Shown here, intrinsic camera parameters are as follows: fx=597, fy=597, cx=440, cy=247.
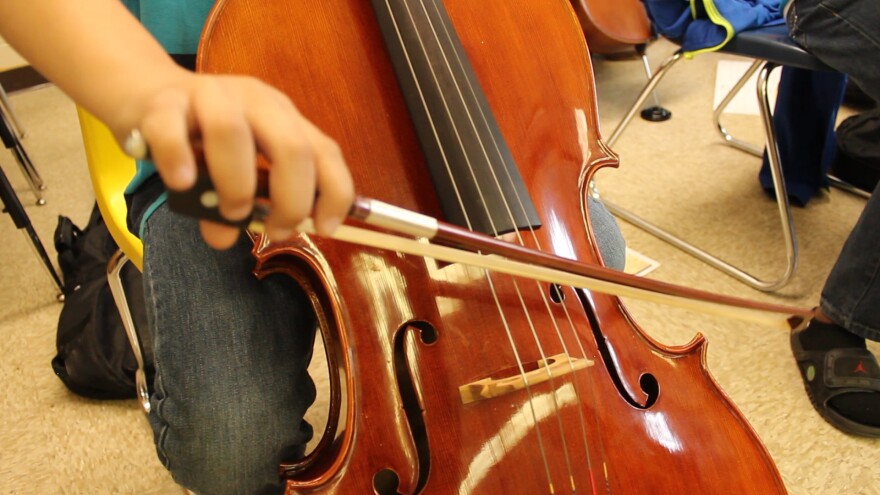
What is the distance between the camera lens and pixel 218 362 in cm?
57

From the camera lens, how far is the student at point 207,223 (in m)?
0.27

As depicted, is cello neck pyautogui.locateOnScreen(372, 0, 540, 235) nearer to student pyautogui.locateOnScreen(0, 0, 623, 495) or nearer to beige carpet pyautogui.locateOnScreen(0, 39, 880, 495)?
student pyautogui.locateOnScreen(0, 0, 623, 495)

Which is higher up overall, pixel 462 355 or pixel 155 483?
pixel 462 355

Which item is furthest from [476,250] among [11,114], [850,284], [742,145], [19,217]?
[11,114]

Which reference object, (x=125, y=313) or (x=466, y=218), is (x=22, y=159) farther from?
(x=466, y=218)

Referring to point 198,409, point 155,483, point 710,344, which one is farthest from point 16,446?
point 710,344

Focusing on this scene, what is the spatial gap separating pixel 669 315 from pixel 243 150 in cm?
111

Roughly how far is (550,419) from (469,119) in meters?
0.29

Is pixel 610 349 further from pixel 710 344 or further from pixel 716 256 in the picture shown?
pixel 716 256

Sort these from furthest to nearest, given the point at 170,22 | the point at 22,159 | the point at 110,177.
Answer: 1. the point at 22,159
2. the point at 110,177
3. the point at 170,22

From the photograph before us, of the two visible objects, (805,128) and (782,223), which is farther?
(805,128)

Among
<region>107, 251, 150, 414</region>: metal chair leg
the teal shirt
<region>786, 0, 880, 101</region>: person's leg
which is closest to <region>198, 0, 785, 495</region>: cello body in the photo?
the teal shirt

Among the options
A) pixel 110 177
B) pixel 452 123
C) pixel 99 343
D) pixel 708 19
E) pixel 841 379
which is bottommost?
pixel 99 343

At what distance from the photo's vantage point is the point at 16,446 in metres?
1.04
